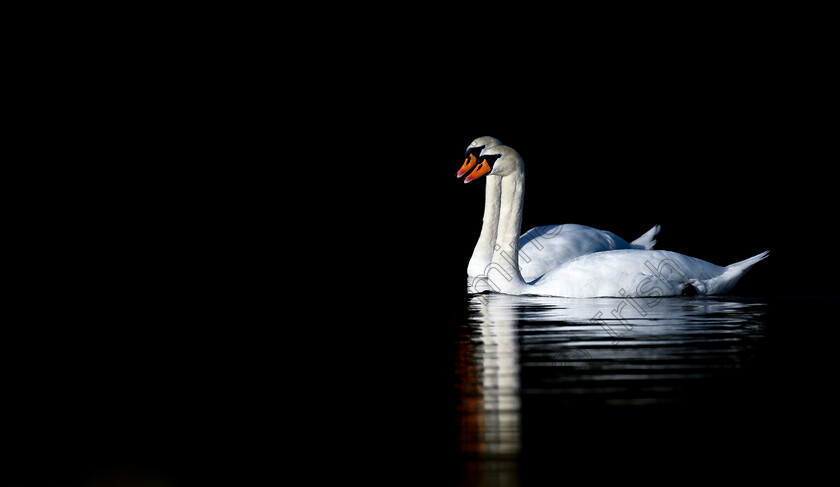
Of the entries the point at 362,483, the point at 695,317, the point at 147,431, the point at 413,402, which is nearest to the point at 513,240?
the point at 695,317

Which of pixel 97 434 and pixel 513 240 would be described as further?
pixel 513 240

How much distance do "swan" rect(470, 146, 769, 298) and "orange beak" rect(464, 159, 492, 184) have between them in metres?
0.53

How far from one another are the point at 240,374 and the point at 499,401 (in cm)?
195

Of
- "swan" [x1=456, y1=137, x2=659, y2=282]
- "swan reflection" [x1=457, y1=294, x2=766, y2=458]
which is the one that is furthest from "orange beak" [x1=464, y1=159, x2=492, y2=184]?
"swan reflection" [x1=457, y1=294, x2=766, y2=458]

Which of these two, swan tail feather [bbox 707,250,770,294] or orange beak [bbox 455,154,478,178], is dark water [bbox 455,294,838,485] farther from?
orange beak [bbox 455,154,478,178]

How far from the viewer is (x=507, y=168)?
38.8 feet

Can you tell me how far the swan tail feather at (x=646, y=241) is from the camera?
14.0 meters

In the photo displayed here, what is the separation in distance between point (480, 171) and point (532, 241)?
1.11 m

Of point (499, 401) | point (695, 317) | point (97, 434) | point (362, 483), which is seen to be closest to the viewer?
point (362, 483)

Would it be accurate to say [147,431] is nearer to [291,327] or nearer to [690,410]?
[690,410]

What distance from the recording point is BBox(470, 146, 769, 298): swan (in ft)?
34.6

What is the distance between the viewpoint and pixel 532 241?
12727mm

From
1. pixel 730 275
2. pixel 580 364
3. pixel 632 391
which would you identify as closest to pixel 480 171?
pixel 730 275

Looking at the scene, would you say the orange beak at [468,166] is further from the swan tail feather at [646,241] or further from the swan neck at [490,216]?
the swan tail feather at [646,241]
